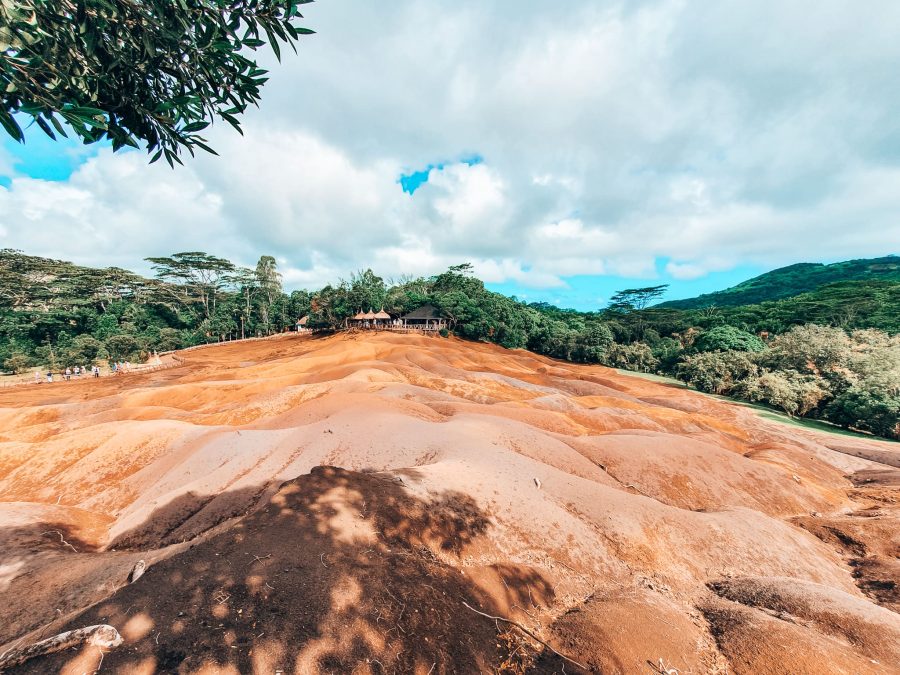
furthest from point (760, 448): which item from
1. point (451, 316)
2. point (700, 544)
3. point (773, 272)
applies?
point (773, 272)

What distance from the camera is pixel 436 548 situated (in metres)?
7.24

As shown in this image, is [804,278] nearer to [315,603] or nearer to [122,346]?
[315,603]

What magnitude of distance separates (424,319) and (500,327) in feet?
55.5

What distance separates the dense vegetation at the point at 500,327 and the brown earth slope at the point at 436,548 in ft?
45.1

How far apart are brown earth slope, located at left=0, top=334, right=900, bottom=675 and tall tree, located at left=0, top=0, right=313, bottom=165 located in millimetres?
5496

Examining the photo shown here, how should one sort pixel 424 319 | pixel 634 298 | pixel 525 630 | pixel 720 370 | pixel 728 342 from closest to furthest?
1. pixel 525 630
2. pixel 720 370
3. pixel 728 342
4. pixel 424 319
5. pixel 634 298

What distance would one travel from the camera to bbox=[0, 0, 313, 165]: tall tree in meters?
3.01

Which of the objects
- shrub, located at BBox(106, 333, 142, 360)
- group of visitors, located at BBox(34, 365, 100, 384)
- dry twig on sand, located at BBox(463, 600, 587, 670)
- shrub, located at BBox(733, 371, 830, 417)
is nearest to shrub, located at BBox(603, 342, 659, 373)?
shrub, located at BBox(733, 371, 830, 417)

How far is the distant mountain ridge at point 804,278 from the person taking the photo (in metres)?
129

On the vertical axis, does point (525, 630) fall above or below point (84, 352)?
above

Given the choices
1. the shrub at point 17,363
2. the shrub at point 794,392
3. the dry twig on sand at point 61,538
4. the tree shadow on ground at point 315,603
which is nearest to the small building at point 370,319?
the shrub at point 17,363

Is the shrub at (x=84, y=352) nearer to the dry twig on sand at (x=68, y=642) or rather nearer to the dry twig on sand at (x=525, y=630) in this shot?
the dry twig on sand at (x=68, y=642)

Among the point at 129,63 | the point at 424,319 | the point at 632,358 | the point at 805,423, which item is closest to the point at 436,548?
the point at 129,63

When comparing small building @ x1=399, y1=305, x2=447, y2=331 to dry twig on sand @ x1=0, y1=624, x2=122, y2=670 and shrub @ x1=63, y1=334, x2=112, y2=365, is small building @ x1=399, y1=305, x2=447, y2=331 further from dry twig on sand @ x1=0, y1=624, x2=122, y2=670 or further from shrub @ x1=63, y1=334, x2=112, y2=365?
dry twig on sand @ x1=0, y1=624, x2=122, y2=670
